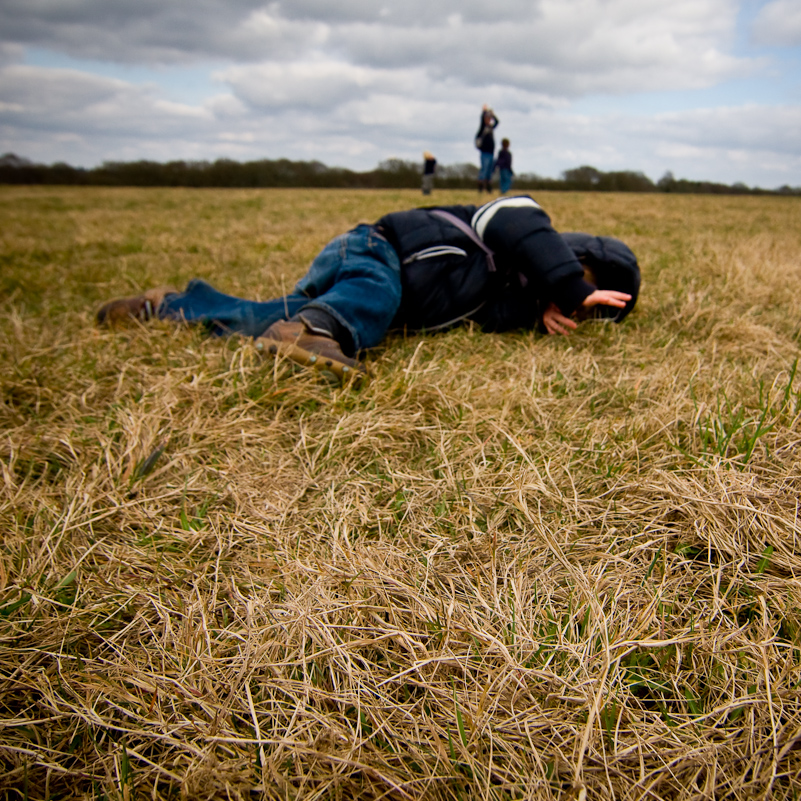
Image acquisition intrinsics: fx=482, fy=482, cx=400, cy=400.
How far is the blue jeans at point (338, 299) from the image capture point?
6.35 feet

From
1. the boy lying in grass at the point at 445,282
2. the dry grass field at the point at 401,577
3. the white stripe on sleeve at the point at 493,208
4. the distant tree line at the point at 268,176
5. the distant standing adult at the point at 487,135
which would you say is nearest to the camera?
the dry grass field at the point at 401,577

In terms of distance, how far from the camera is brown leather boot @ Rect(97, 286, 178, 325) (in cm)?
245

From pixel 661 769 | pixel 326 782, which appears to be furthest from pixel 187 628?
pixel 661 769

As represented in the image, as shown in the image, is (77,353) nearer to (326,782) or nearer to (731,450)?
(326,782)

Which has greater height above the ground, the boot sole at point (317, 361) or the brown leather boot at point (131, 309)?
the brown leather boot at point (131, 309)

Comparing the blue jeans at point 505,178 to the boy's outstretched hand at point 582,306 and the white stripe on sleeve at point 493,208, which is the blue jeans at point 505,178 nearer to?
the white stripe on sleeve at point 493,208

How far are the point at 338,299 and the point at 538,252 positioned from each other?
2.97ft

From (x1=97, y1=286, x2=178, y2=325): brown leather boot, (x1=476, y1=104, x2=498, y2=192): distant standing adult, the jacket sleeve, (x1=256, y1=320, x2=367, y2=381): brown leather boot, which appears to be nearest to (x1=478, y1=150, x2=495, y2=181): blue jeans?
(x1=476, y1=104, x2=498, y2=192): distant standing adult

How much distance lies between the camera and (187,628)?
89 cm

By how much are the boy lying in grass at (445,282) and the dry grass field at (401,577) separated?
11.6 inches

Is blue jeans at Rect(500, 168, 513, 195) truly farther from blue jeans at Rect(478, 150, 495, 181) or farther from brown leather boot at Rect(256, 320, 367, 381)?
brown leather boot at Rect(256, 320, 367, 381)

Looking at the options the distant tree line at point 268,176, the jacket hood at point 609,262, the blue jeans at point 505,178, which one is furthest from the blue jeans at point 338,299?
the distant tree line at point 268,176

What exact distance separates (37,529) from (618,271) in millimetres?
2401

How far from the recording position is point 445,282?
89.9 inches
